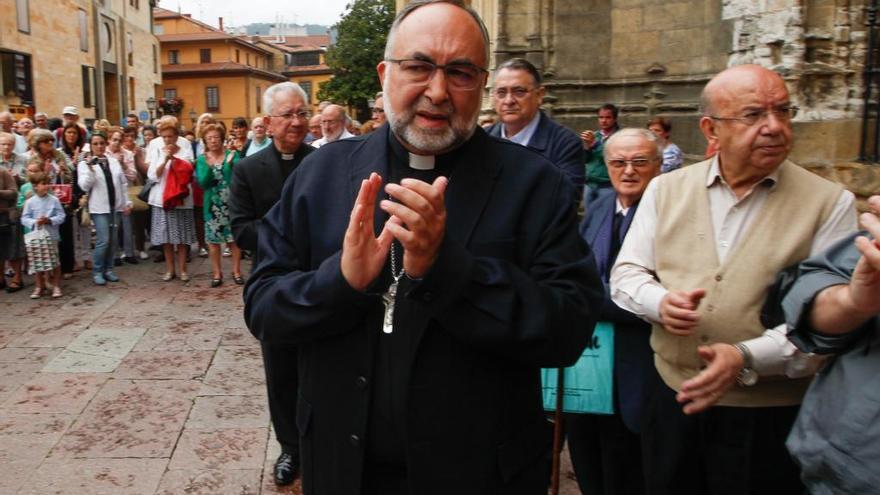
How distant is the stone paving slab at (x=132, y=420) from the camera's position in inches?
178

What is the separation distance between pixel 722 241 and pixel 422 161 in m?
1.22

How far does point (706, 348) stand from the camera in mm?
2395

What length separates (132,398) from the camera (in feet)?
17.6

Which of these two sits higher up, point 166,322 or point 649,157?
point 649,157

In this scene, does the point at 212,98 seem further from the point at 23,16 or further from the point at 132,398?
the point at 132,398

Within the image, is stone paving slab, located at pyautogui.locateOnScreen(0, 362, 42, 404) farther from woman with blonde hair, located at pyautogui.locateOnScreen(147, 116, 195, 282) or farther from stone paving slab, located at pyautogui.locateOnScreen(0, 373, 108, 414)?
woman with blonde hair, located at pyautogui.locateOnScreen(147, 116, 195, 282)

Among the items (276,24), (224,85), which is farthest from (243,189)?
(276,24)

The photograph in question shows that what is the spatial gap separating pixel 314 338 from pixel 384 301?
0.65 ft

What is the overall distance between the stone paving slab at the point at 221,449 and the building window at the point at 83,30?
3444 centimetres

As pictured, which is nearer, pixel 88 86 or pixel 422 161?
pixel 422 161

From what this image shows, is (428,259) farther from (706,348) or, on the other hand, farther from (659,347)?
(659,347)

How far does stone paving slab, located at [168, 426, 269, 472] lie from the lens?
172 inches

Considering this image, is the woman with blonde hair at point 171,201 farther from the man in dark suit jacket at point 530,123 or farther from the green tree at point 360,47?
the green tree at point 360,47

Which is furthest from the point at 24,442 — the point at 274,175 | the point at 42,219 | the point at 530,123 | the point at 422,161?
the point at 42,219
